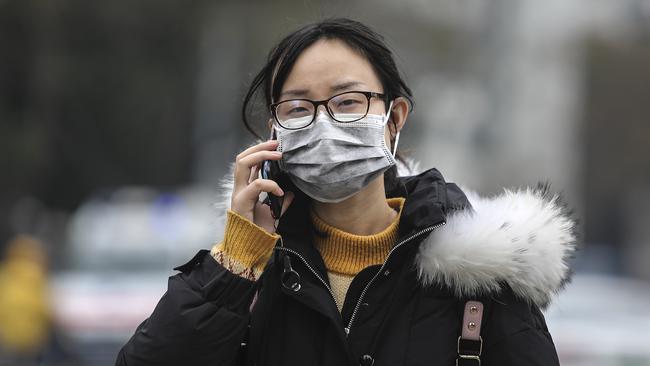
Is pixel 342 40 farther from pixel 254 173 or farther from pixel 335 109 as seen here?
pixel 254 173

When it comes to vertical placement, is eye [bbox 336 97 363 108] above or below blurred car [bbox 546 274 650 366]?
above

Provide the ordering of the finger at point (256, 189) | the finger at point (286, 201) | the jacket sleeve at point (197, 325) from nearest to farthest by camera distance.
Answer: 1. the jacket sleeve at point (197, 325)
2. the finger at point (256, 189)
3. the finger at point (286, 201)

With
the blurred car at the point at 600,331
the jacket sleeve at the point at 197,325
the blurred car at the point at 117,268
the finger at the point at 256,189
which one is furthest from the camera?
the blurred car at the point at 117,268

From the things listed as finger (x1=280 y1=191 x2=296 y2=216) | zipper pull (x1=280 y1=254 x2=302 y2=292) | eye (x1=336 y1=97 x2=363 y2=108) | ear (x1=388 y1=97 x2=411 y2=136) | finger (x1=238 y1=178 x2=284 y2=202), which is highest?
eye (x1=336 y1=97 x2=363 y2=108)

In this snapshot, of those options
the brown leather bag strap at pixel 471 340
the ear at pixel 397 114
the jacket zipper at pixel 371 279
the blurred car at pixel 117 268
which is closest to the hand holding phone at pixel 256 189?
the jacket zipper at pixel 371 279

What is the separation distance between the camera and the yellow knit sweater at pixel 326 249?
8.46 ft

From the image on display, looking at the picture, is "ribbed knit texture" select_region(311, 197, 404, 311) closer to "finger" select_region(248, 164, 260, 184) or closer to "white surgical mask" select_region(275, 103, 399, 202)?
"white surgical mask" select_region(275, 103, 399, 202)

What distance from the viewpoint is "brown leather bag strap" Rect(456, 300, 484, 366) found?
98.9 inches

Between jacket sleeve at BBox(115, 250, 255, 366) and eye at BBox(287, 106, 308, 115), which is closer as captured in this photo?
jacket sleeve at BBox(115, 250, 255, 366)

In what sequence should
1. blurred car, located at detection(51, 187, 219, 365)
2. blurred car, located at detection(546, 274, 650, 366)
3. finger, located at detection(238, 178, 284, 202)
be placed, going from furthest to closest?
blurred car, located at detection(51, 187, 219, 365) < blurred car, located at detection(546, 274, 650, 366) < finger, located at detection(238, 178, 284, 202)

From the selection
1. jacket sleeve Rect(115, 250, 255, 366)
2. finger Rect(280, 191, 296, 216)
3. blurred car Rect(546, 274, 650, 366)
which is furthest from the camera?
blurred car Rect(546, 274, 650, 366)

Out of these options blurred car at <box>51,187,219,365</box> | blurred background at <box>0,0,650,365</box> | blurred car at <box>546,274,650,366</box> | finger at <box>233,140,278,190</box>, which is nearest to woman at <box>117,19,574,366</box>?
finger at <box>233,140,278,190</box>

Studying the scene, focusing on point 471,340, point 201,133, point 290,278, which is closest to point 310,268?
point 290,278

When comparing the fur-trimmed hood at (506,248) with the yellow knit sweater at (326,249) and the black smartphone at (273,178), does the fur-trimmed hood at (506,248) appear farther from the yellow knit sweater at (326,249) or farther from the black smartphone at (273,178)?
the black smartphone at (273,178)
